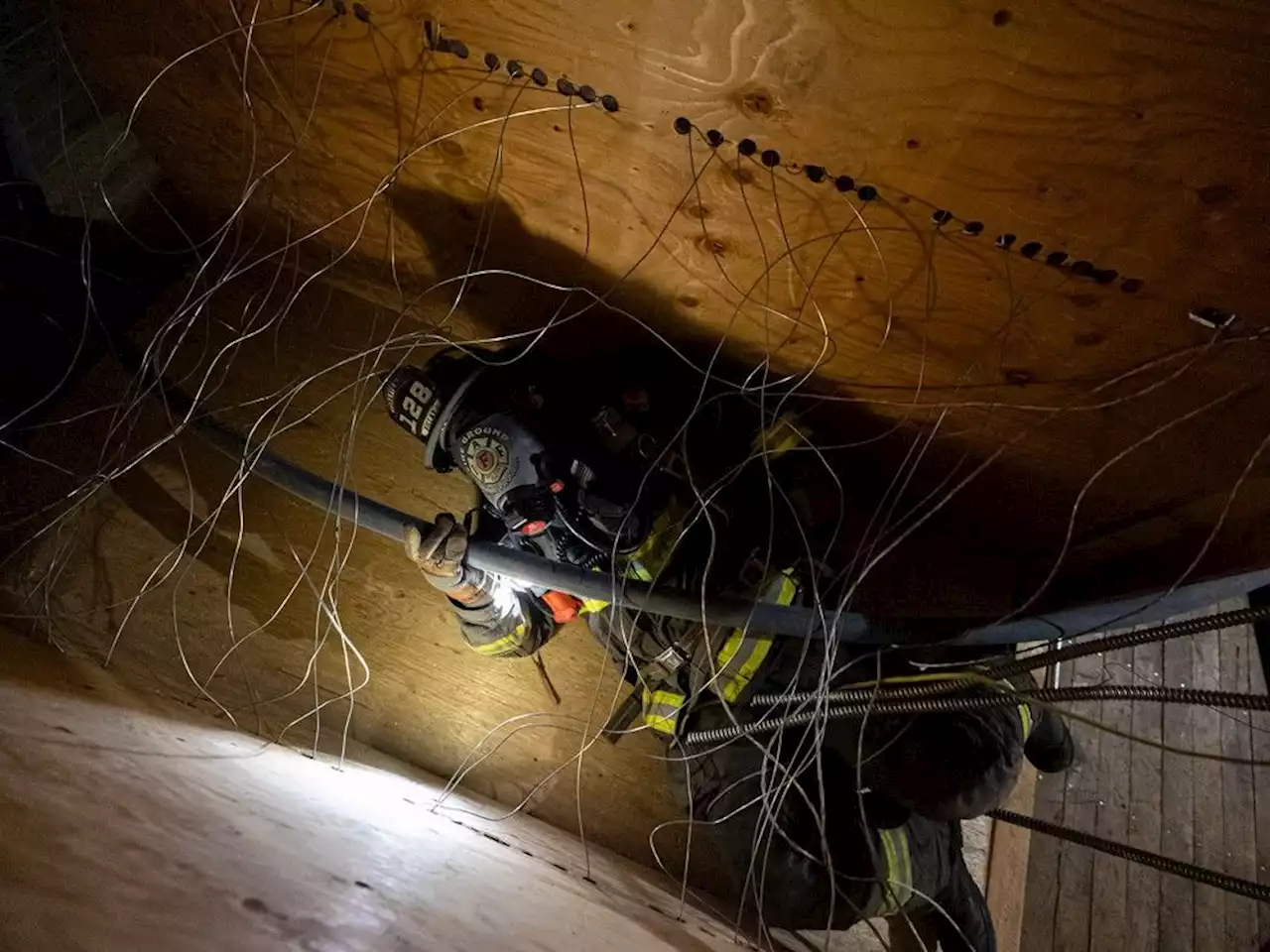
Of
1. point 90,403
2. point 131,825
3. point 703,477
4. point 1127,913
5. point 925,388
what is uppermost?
point 925,388

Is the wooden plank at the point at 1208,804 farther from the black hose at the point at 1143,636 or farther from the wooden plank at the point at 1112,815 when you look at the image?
the black hose at the point at 1143,636

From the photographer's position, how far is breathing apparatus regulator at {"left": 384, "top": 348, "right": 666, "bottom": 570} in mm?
1225

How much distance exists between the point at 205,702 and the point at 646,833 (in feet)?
2.92

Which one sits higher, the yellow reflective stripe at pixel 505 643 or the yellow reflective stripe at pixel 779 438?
the yellow reflective stripe at pixel 779 438

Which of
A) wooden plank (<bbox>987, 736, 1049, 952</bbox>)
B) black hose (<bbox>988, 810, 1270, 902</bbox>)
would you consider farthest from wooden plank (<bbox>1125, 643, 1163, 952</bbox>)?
black hose (<bbox>988, 810, 1270, 902</bbox>)

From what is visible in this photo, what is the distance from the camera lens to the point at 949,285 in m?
1.01

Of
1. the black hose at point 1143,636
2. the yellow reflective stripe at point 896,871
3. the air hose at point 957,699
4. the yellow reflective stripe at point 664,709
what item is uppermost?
the black hose at point 1143,636

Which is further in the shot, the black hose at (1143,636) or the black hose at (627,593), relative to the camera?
the black hose at (627,593)

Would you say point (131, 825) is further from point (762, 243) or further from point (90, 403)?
point (90, 403)

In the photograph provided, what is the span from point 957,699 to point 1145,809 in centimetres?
122

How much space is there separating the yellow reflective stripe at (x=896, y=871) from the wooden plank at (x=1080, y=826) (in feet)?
2.36

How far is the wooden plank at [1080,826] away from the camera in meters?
1.73

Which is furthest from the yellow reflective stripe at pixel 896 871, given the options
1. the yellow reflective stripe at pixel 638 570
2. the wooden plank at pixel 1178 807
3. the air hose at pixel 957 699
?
the wooden plank at pixel 1178 807

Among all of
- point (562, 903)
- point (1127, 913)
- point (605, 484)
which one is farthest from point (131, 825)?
point (1127, 913)
